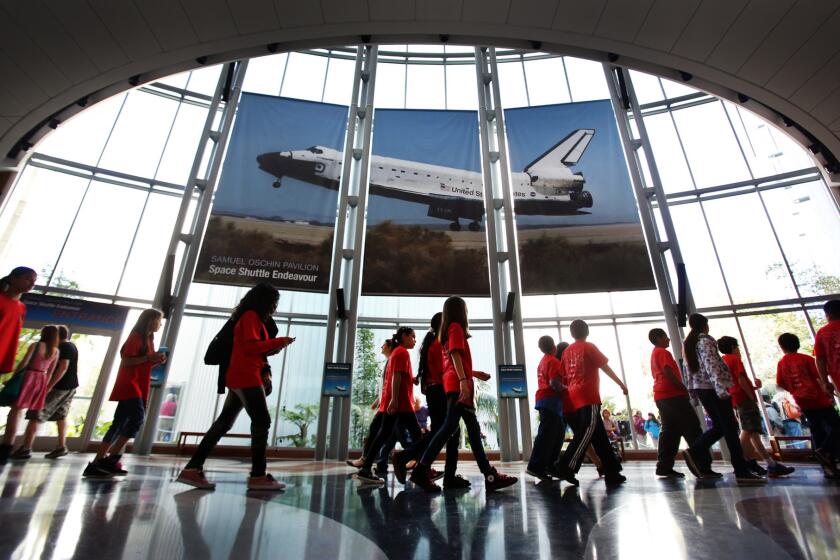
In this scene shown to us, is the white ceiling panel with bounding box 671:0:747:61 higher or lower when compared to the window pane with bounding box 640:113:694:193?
lower

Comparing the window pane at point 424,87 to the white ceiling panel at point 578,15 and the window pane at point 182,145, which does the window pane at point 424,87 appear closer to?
the window pane at point 182,145

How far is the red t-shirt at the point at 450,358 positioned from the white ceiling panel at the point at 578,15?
310 cm

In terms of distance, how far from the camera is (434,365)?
159 inches

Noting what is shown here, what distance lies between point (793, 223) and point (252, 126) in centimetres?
1301

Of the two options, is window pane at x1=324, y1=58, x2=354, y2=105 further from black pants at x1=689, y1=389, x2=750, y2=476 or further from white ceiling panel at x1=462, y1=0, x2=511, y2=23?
black pants at x1=689, y1=389, x2=750, y2=476

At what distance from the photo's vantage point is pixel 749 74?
4.22 m

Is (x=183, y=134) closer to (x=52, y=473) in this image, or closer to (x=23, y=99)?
(x=23, y=99)

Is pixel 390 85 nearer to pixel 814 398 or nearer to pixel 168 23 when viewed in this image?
pixel 168 23

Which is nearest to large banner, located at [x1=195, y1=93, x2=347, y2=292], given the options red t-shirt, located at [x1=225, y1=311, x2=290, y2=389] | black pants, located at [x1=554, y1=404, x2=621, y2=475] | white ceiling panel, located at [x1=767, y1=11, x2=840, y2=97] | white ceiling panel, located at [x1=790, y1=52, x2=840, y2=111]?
red t-shirt, located at [x1=225, y1=311, x2=290, y2=389]

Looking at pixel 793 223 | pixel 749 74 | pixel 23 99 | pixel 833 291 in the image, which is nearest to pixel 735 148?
pixel 793 223

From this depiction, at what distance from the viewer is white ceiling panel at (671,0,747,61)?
12.2ft

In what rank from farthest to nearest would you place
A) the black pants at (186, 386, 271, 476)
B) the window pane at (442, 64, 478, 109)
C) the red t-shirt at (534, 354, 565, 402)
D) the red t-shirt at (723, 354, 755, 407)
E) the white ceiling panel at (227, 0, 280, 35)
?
1. the window pane at (442, 64, 478, 109)
2. the red t-shirt at (723, 354, 755, 407)
3. the red t-shirt at (534, 354, 565, 402)
4. the white ceiling panel at (227, 0, 280, 35)
5. the black pants at (186, 386, 271, 476)

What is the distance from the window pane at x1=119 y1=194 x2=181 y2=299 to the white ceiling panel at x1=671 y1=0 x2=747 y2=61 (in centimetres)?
1011

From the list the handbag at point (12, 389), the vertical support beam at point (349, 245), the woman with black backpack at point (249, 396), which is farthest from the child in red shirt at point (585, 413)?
the handbag at point (12, 389)
